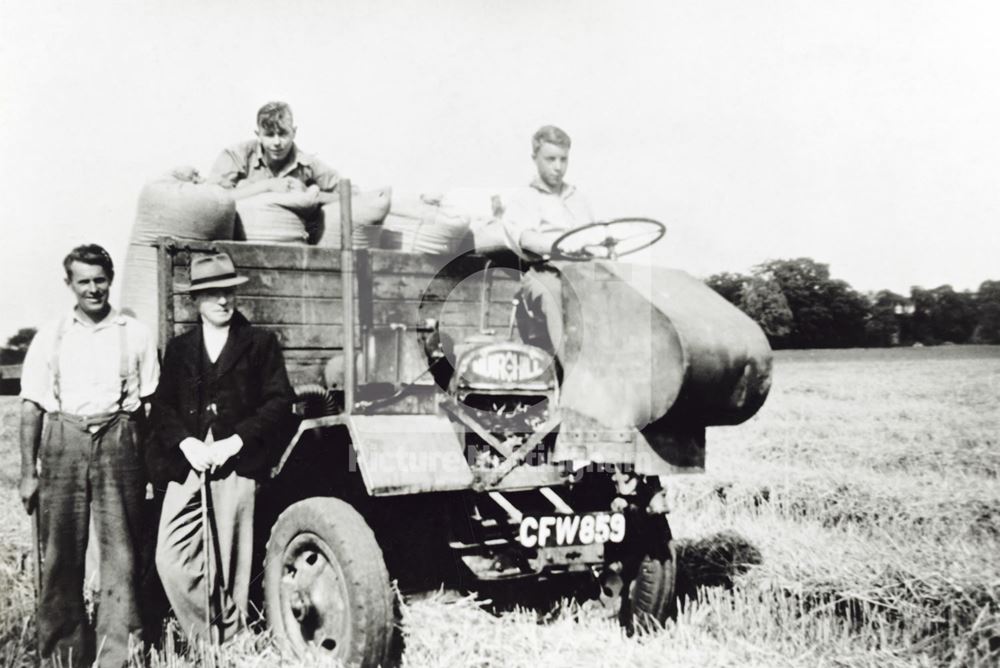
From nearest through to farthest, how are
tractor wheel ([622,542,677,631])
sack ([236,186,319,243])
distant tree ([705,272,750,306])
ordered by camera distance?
tractor wheel ([622,542,677,631]) < sack ([236,186,319,243]) < distant tree ([705,272,750,306])

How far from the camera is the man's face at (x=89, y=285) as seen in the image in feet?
13.1

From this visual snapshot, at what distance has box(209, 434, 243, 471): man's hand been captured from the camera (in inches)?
156

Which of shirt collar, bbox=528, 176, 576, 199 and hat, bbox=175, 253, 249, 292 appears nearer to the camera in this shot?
hat, bbox=175, 253, 249, 292

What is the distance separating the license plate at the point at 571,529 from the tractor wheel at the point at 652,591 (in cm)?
40

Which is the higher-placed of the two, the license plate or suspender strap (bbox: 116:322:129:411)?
suspender strap (bbox: 116:322:129:411)

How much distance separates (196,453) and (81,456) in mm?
497

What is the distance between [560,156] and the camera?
4965mm

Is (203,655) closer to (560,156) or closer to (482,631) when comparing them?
(482,631)

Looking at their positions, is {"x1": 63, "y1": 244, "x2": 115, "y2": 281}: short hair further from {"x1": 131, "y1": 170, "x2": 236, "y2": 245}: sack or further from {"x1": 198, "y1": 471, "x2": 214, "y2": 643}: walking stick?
{"x1": 198, "y1": 471, "x2": 214, "y2": 643}: walking stick

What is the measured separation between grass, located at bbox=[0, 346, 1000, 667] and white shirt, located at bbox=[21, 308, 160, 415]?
3.66ft

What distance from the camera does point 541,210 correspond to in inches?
194

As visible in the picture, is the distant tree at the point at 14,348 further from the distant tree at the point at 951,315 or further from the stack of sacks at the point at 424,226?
the distant tree at the point at 951,315

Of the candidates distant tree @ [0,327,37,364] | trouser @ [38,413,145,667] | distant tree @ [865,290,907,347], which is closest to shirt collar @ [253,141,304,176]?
trouser @ [38,413,145,667]

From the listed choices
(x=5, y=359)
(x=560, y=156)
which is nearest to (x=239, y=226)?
(x=560, y=156)
